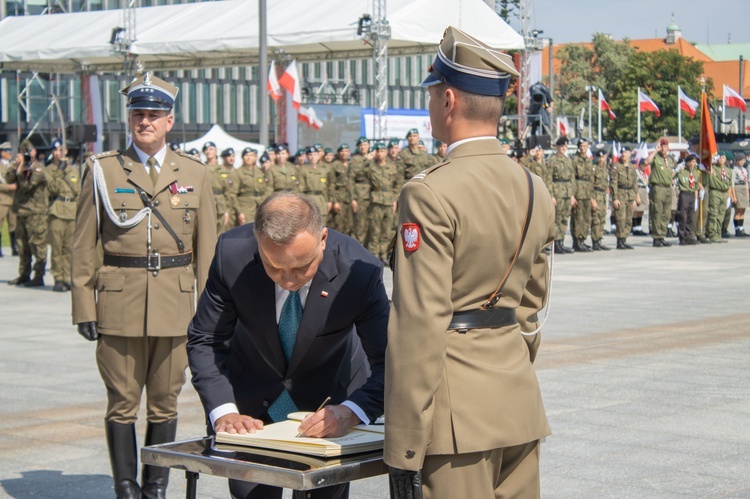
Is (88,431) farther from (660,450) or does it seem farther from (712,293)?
(712,293)

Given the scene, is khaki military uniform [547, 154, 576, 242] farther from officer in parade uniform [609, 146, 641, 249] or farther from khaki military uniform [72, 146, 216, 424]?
khaki military uniform [72, 146, 216, 424]

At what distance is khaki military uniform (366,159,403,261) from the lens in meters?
21.6

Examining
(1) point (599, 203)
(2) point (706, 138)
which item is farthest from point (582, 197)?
(2) point (706, 138)

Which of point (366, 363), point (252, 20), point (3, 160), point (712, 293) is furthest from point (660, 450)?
point (252, 20)

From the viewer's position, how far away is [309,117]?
31672 mm

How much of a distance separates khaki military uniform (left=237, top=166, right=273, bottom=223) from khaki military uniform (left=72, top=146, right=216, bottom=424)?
49.3 feet

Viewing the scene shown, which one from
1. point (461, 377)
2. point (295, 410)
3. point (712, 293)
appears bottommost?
point (712, 293)

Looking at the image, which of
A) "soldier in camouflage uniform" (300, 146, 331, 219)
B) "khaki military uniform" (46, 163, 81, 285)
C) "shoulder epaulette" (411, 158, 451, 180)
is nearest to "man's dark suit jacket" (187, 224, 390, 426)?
"shoulder epaulette" (411, 158, 451, 180)

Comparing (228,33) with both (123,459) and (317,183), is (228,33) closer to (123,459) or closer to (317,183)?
(317,183)

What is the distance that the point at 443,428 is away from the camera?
328 cm

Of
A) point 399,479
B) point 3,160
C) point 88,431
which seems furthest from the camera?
point 3,160

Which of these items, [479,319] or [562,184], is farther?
[562,184]

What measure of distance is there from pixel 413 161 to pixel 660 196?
21.6 ft

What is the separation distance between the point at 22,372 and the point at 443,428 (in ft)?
24.2
